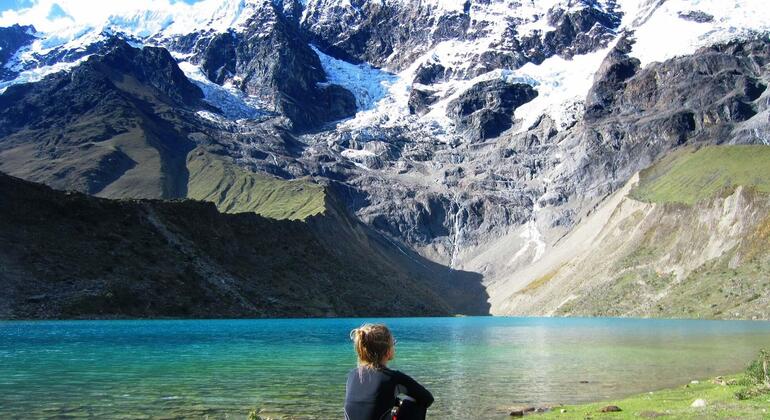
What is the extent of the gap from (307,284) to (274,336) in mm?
90293

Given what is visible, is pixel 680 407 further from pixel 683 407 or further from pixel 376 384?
pixel 376 384

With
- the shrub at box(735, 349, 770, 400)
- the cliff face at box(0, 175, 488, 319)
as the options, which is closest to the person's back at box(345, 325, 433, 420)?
the shrub at box(735, 349, 770, 400)

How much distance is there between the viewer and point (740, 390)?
30875mm

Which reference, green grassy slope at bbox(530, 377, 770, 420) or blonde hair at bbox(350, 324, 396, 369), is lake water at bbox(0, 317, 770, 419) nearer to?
green grassy slope at bbox(530, 377, 770, 420)

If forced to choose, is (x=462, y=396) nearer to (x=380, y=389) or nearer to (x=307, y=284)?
(x=380, y=389)

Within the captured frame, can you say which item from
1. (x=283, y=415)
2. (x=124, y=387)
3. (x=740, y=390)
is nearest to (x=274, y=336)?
(x=124, y=387)

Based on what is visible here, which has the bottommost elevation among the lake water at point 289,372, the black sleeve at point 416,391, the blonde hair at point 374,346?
the lake water at point 289,372

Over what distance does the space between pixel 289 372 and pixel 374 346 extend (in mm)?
41788

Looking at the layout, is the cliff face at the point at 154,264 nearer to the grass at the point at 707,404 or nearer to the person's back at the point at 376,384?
the grass at the point at 707,404

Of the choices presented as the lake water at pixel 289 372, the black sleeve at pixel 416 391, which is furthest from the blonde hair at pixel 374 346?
the lake water at pixel 289 372

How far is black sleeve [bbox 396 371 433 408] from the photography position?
9.83 metres

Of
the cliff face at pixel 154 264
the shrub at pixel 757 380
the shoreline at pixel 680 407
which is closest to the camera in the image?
the shoreline at pixel 680 407

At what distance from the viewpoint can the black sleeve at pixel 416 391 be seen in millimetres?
9828

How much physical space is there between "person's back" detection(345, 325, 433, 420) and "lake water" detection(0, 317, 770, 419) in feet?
76.3
